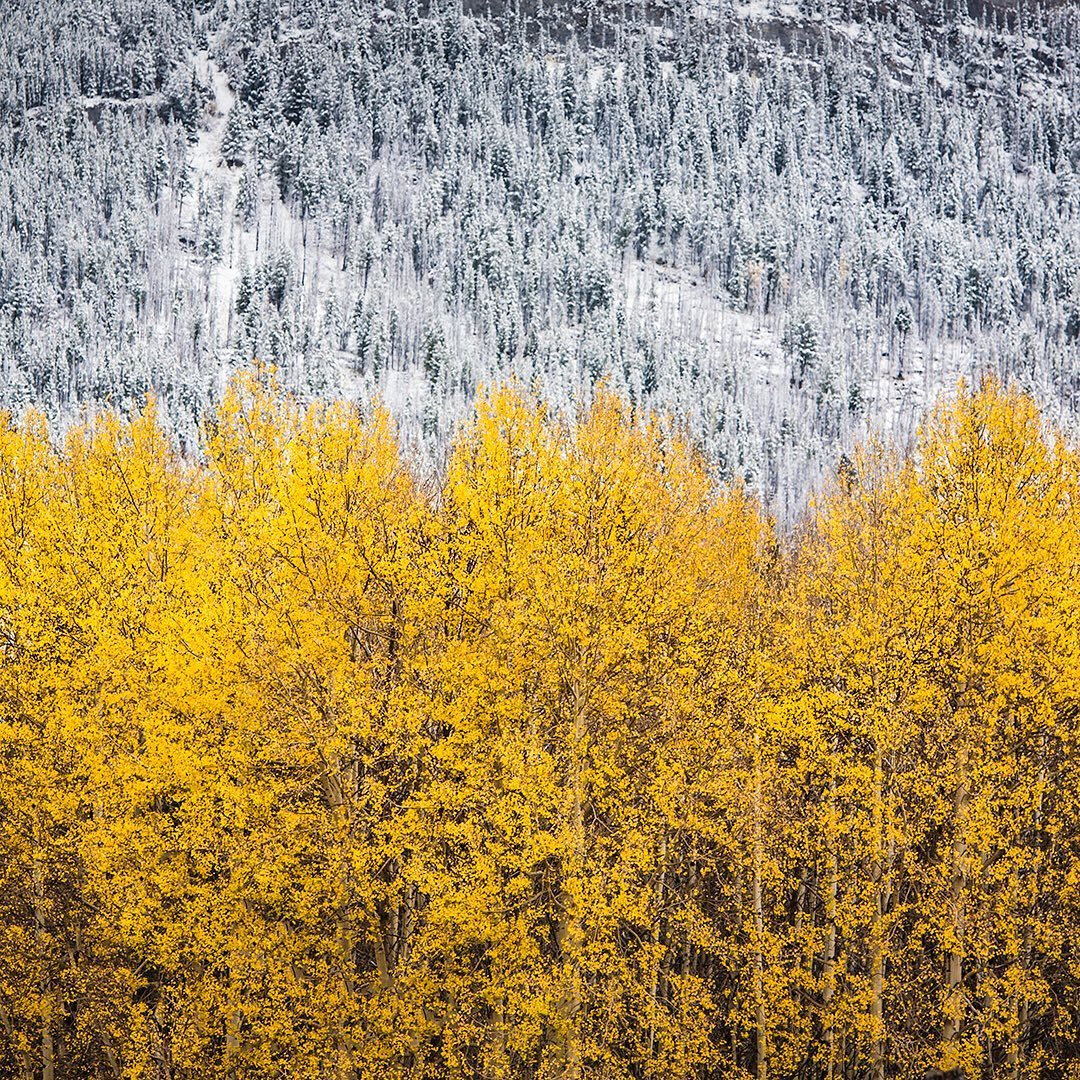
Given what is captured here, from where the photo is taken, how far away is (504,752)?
60.0 feet

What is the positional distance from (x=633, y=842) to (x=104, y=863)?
9414 mm

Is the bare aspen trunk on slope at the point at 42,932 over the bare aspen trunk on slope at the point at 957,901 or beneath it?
beneath

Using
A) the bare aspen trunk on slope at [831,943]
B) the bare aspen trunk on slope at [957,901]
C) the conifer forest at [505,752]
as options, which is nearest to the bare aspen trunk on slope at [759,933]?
the conifer forest at [505,752]

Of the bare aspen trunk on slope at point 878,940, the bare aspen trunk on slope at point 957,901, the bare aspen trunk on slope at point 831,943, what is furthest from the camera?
the bare aspen trunk on slope at point 831,943

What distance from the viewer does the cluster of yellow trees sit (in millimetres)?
18875

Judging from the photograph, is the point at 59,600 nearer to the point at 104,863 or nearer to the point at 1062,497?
the point at 104,863

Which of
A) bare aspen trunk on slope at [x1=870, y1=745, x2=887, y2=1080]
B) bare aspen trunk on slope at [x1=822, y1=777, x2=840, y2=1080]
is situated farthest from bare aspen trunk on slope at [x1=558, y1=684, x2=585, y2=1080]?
bare aspen trunk on slope at [x1=870, y1=745, x2=887, y2=1080]

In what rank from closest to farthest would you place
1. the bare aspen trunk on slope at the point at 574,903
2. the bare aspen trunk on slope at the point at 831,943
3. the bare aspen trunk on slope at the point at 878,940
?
the bare aspen trunk on slope at the point at 574,903
the bare aspen trunk on slope at the point at 878,940
the bare aspen trunk on slope at the point at 831,943

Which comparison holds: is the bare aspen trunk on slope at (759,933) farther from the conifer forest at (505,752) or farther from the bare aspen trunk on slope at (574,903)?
the bare aspen trunk on slope at (574,903)

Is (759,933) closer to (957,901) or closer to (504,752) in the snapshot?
(957,901)

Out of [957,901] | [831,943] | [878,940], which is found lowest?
[831,943]

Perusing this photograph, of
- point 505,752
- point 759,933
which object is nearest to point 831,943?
point 759,933

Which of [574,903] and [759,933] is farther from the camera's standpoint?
[759,933]

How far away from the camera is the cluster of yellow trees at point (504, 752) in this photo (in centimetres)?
1888
